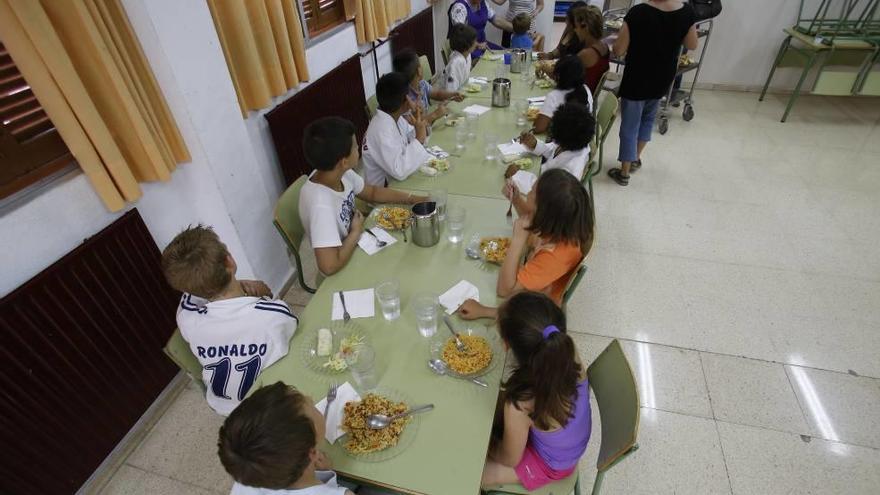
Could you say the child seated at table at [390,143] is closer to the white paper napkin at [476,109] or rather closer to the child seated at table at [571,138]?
the child seated at table at [571,138]

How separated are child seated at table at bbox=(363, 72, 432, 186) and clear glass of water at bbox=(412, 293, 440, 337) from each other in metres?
1.15

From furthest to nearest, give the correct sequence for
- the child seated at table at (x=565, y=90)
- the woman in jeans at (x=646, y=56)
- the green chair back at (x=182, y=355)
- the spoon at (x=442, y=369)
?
the woman in jeans at (x=646, y=56)
the child seated at table at (x=565, y=90)
the green chair back at (x=182, y=355)
the spoon at (x=442, y=369)

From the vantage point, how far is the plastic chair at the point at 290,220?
2.26m

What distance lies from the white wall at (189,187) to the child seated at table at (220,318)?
72 cm

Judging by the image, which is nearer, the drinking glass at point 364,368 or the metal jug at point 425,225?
the drinking glass at point 364,368

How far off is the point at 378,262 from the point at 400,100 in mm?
1294

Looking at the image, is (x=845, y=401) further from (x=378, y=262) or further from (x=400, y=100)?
(x=400, y=100)

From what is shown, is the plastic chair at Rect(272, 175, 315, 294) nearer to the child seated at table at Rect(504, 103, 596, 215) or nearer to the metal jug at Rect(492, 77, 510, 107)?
the child seated at table at Rect(504, 103, 596, 215)

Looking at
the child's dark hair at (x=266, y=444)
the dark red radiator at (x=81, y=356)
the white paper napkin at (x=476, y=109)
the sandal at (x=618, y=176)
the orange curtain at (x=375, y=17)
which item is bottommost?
the sandal at (x=618, y=176)

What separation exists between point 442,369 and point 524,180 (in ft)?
4.59

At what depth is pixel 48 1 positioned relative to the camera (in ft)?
5.48

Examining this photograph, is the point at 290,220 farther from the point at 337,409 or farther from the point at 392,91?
the point at 337,409

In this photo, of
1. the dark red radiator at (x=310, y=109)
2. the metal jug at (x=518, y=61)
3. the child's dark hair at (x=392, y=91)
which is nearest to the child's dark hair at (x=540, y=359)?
the child's dark hair at (x=392, y=91)

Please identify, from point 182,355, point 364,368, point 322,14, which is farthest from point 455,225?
point 322,14
